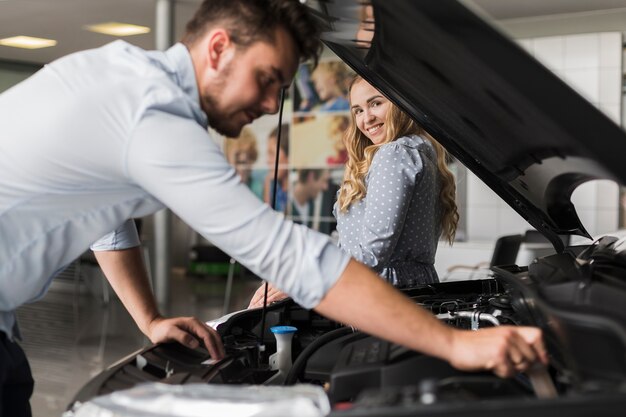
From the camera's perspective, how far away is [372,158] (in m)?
2.36

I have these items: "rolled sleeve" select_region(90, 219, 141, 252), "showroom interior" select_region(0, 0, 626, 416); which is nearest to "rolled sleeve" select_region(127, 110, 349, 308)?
"rolled sleeve" select_region(90, 219, 141, 252)

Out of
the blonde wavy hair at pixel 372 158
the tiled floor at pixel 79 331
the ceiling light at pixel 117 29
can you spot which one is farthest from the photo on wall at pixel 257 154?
the blonde wavy hair at pixel 372 158

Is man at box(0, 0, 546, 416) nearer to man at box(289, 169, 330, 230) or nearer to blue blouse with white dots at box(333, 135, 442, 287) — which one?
blue blouse with white dots at box(333, 135, 442, 287)

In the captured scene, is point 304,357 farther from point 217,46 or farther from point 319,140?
point 319,140

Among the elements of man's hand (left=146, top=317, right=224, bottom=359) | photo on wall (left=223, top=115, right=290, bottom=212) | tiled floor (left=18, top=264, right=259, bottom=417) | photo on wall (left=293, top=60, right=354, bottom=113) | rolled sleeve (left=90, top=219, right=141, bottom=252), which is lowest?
tiled floor (left=18, top=264, right=259, bottom=417)

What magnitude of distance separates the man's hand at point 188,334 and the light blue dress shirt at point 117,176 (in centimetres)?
27

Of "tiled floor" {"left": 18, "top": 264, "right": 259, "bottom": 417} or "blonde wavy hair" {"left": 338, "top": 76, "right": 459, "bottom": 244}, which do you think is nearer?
"blonde wavy hair" {"left": 338, "top": 76, "right": 459, "bottom": 244}

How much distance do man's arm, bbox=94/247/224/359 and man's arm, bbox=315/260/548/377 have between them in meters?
0.47

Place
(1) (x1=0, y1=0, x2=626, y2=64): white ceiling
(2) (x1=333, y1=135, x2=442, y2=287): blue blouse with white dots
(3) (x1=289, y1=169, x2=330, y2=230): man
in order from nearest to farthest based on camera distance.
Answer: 1. (2) (x1=333, y1=135, x2=442, y2=287): blue blouse with white dots
2. (1) (x1=0, y1=0, x2=626, y2=64): white ceiling
3. (3) (x1=289, y1=169, x2=330, y2=230): man

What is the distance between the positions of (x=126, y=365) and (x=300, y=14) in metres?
0.67

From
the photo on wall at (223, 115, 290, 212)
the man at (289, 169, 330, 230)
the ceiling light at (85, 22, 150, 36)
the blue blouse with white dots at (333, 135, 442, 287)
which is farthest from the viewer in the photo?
the photo on wall at (223, 115, 290, 212)

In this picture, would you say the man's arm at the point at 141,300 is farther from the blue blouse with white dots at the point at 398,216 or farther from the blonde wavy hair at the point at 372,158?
the blonde wavy hair at the point at 372,158

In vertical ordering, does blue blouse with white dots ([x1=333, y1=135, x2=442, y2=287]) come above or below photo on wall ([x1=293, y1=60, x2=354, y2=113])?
below

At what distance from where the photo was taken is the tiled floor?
457 centimetres
